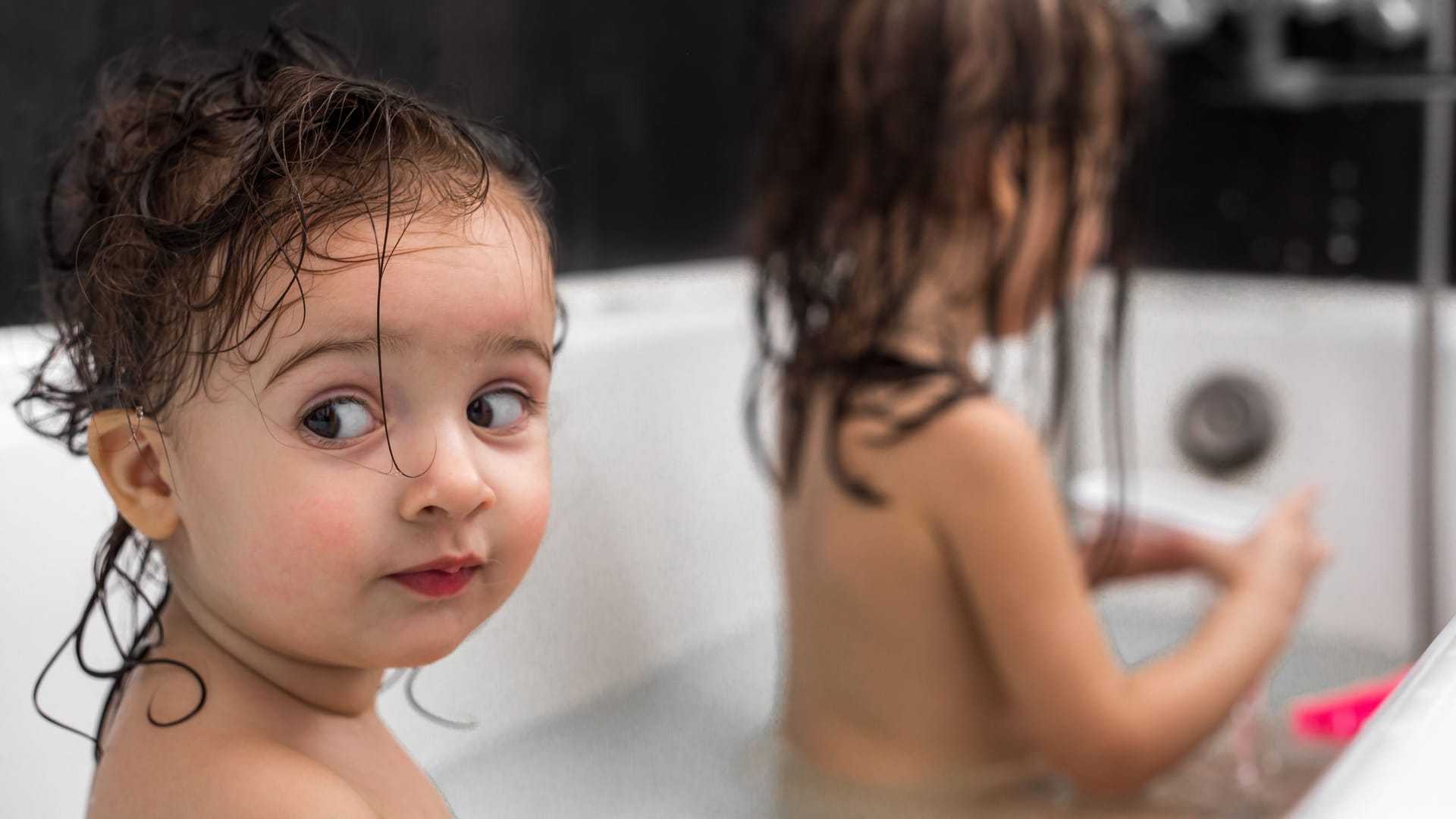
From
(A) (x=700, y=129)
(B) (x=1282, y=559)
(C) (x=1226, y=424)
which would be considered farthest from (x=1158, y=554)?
(A) (x=700, y=129)

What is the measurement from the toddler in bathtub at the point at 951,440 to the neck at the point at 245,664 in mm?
452

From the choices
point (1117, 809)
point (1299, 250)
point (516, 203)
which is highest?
point (516, 203)

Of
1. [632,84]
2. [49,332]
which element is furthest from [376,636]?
[632,84]

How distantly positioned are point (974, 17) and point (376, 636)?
0.62 metres

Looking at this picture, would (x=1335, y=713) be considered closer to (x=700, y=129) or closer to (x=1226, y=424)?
(x=1226, y=424)

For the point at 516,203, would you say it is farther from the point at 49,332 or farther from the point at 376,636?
the point at 49,332

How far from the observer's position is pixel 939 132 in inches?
33.4

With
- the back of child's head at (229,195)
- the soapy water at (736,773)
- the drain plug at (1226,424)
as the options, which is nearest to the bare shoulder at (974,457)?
the soapy water at (736,773)

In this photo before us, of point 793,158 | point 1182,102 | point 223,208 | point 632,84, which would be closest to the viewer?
point 223,208

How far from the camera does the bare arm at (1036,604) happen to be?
0.80m

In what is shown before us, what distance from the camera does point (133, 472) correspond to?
1.30 ft

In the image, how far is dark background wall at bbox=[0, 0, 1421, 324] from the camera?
1108 millimetres

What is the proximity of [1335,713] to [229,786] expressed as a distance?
2.62 ft

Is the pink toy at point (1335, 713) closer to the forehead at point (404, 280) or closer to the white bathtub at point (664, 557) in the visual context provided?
the white bathtub at point (664, 557)
